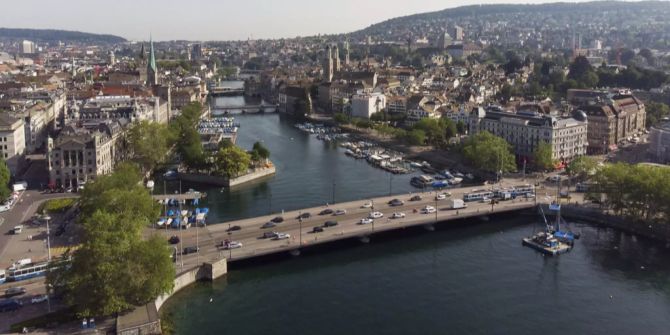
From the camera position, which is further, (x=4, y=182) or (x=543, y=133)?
(x=543, y=133)

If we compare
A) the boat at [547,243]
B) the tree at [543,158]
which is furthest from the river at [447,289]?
the tree at [543,158]

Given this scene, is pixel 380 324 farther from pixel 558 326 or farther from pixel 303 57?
pixel 303 57

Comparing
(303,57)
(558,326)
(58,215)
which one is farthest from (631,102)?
(303,57)

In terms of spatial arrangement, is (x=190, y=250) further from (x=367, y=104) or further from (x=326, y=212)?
(x=367, y=104)

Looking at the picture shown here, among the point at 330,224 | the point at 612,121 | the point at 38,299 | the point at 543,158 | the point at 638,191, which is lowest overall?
the point at 38,299

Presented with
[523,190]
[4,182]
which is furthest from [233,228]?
[523,190]

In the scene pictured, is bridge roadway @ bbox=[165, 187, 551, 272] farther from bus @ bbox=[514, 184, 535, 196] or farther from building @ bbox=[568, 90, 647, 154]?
building @ bbox=[568, 90, 647, 154]

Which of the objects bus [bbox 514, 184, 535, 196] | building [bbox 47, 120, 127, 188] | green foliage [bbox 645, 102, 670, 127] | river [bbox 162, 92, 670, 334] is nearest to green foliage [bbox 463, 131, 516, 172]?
bus [bbox 514, 184, 535, 196]
